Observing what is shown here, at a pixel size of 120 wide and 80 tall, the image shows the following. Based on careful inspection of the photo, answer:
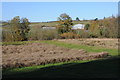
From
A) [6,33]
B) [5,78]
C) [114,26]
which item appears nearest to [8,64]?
[5,78]

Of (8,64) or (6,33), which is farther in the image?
(6,33)

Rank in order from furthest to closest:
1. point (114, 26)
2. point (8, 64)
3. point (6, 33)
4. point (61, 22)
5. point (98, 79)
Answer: point (61, 22) < point (114, 26) < point (6, 33) < point (8, 64) < point (98, 79)

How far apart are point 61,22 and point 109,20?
25.6ft

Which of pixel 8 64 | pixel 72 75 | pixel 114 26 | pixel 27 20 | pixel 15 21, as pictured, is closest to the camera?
pixel 72 75

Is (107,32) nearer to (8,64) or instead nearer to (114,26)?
(114,26)

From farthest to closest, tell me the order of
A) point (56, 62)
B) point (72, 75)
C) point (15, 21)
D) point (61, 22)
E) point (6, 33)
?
point (61, 22) → point (15, 21) → point (6, 33) → point (56, 62) → point (72, 75)

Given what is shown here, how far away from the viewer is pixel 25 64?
6.77 m

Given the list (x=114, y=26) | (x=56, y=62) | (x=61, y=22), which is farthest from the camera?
(x=61, y=22)

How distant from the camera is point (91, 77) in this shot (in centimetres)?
483

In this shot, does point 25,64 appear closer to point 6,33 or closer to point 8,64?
point 8,64

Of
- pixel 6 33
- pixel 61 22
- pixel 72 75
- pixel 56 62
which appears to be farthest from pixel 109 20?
pixel 72 75

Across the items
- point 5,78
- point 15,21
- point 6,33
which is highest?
point 15,21

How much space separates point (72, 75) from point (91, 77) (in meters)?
0.52

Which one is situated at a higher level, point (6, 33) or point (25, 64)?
point (6, 33)
